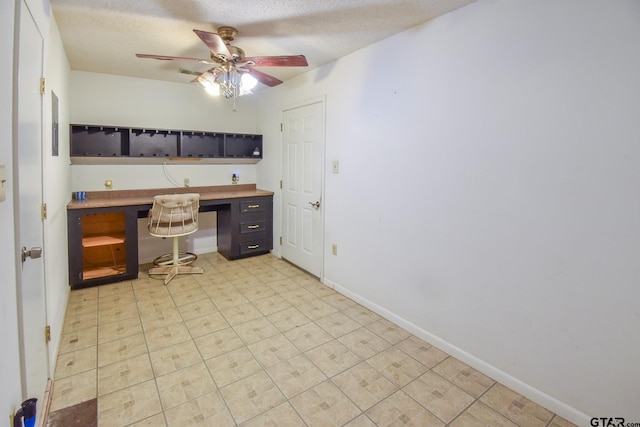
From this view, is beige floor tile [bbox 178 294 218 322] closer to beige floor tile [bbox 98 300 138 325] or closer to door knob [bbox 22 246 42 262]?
beige floor tile [bbox 98 300 138 325]

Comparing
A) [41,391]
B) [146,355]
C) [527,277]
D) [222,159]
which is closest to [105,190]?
[222,159]

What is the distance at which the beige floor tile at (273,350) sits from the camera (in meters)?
2.25

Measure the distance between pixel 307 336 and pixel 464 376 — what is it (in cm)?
111

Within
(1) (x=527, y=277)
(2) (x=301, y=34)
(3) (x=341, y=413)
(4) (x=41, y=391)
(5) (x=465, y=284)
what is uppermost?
(2) (x=301, y=34)

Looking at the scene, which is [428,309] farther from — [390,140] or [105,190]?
[105,190]

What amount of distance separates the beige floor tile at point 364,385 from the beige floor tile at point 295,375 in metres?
0.13

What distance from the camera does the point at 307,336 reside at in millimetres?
2555

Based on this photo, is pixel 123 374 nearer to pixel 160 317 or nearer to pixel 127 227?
pixel 160 317

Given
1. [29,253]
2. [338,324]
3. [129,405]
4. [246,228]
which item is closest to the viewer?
[29,253]

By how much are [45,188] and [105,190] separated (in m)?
2.12

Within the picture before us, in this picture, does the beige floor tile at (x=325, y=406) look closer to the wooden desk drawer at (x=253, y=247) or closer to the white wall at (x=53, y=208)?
the white wall at (x=53, y=208)

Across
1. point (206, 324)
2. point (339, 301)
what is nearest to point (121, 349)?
point (206, 324)

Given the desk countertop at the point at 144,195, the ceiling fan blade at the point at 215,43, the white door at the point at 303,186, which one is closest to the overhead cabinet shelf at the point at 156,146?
the desk countertop at the point at 144,195

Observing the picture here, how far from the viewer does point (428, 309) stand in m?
2.51
